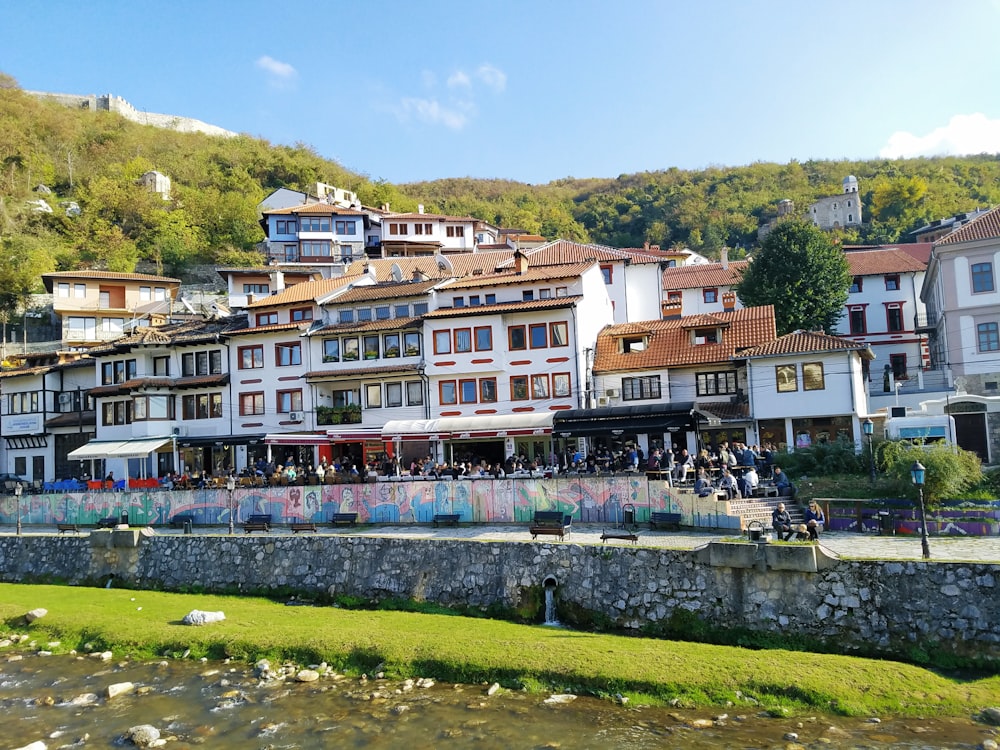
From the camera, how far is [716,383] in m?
38.9

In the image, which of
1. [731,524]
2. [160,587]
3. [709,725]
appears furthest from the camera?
[160,587]

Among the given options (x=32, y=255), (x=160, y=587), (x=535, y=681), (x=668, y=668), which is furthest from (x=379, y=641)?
(x=32, y=255)

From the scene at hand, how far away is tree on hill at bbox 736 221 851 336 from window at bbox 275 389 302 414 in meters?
31.4

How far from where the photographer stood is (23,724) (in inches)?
674

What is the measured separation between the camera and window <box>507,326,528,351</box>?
41.1m

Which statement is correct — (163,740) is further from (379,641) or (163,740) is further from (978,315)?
(978,315)

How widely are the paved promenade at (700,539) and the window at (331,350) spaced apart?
14319 mm

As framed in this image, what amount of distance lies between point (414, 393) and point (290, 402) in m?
8.07

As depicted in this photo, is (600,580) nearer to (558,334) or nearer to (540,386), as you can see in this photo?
(540,386)

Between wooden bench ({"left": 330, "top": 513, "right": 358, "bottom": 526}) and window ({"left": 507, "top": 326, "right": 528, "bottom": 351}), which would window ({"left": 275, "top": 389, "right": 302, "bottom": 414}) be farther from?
wooden bench ({"left": 330, "top": 513, "right": 358, "bottom": 526})

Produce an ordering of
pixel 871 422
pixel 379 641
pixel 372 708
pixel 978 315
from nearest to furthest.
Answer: pixel 372 708
pixel 379 641
pixel 871 422
pixel 978 315

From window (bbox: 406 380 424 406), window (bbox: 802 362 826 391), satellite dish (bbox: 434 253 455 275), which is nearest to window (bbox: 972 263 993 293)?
window (bbox: 802 362 826 391)

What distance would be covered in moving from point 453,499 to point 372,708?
511 inches

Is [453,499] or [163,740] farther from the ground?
[453,499]
